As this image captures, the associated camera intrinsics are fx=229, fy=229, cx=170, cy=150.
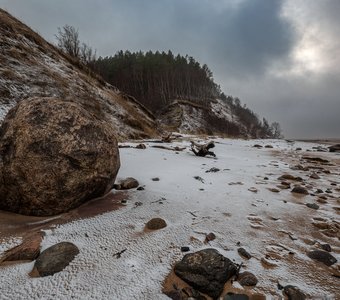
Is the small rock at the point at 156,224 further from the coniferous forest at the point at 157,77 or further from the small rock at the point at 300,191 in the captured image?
the coniferous forest at the point at 157,77

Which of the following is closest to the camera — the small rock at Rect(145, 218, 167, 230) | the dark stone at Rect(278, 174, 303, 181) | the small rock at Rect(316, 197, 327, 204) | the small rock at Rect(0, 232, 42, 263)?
the small rock at Rect(0, 232, 42, 263)

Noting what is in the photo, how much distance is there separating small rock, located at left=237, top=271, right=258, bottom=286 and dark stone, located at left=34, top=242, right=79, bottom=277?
158cm

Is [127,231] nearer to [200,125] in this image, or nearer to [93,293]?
[93,293]

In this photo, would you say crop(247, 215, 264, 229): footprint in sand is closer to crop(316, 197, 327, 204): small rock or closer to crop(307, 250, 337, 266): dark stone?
crop(307, 250, 337, 266): dark stone

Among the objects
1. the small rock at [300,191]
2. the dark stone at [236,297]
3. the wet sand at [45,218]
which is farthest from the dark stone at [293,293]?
the small rock at [300,191]

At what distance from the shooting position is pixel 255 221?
3217 mm

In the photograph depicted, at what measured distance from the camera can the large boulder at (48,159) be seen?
2.90 metres

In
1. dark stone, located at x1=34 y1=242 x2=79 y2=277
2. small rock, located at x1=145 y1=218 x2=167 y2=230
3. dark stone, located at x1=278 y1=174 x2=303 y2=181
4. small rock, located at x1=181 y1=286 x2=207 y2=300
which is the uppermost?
dark stone, located at x1=278 y1=174 x2=303 y2=181

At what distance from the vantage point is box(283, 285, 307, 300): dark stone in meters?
1.87

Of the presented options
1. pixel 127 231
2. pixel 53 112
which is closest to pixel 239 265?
pixel 127 231

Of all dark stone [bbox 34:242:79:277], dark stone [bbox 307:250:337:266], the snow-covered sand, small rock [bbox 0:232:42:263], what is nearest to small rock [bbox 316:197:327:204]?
the snow-covered sand

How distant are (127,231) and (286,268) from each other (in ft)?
5.70

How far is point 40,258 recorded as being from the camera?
6.86ft

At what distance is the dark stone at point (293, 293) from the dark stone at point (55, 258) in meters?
1.94
